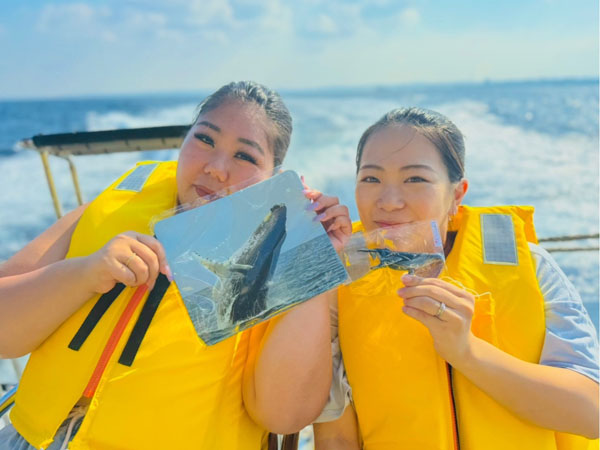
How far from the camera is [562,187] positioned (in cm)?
707

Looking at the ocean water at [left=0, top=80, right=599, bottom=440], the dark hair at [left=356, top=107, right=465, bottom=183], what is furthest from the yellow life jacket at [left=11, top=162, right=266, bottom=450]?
the ocean water at [left=0, top=80, right=599, bottom=440]

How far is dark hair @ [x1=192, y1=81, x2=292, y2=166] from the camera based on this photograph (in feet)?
5.94

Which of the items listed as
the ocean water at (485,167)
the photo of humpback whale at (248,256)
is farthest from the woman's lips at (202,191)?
the ocean water at (485,167)

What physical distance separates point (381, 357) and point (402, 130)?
2.69ft

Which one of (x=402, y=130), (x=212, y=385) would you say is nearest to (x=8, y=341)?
(x=212, y=385)

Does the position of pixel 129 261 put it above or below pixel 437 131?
below

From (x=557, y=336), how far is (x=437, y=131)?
2.68 ft

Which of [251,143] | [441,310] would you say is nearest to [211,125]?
[251,143]

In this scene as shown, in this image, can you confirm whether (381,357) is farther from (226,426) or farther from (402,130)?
(402,130)

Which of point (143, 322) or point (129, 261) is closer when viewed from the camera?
point (129, 261)

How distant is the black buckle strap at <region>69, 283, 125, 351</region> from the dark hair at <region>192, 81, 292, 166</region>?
2.45 ft

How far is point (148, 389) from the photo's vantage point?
1439mm

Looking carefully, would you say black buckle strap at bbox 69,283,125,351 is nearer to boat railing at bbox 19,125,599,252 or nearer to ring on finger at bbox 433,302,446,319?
ring on finger at bbox 433,302,446,319

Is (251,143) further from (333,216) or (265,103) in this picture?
(333,216)
